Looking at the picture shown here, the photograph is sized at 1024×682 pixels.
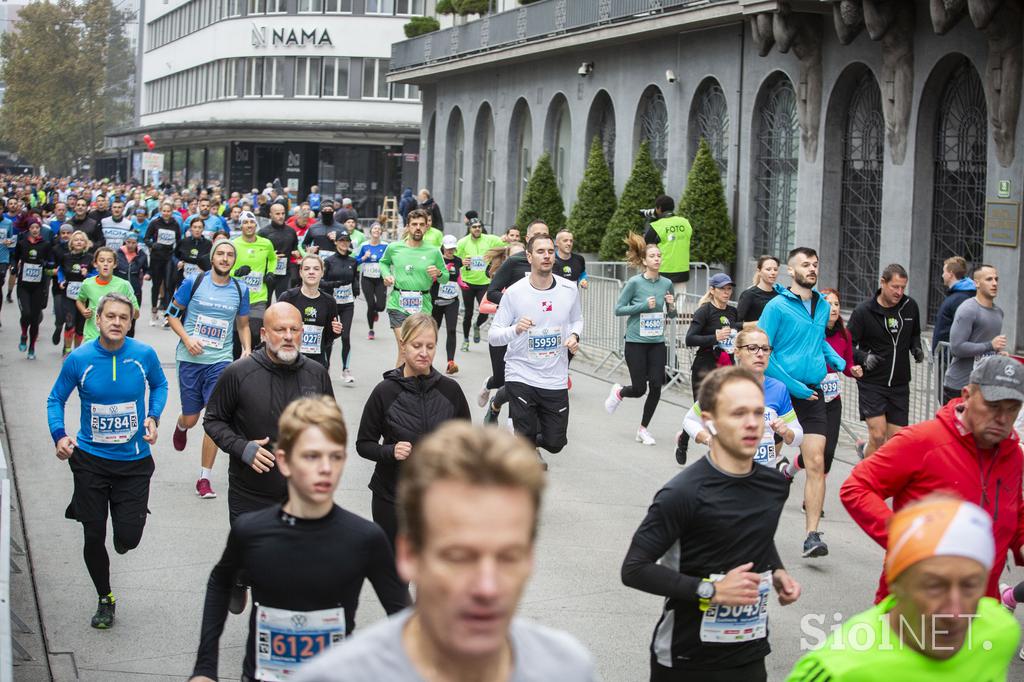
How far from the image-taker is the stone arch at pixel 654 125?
106ft

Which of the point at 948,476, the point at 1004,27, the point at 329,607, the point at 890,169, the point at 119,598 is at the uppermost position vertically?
the point at 1004,27

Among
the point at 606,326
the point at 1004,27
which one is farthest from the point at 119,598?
the point at 1004,27

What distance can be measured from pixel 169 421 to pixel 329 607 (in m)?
11.0

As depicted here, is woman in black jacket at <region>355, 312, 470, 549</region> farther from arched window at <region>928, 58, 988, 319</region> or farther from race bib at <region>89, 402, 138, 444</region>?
arched window at <region>928, 58, 988, 319</region>

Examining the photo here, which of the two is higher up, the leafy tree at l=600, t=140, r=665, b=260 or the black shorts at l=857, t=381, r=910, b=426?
the leafy tree at l=600, t=140, r=665, b=260

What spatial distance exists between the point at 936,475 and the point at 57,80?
11281 cm

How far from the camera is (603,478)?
41.8 feet

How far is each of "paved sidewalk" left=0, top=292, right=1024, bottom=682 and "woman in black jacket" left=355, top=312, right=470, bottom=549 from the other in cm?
118

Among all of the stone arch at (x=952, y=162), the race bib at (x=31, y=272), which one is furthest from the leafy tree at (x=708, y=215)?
the race bib at (x=31, y=272)

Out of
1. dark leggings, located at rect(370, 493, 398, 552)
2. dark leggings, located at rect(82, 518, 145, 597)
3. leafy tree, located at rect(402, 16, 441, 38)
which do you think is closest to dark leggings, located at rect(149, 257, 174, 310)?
dark leggings, located at rect(82, 518, 145, 597)

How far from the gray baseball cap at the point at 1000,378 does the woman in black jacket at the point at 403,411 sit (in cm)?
287

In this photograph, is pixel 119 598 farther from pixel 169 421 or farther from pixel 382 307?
pixel 382 307

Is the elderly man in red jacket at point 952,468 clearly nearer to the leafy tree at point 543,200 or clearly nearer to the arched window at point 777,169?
the arched window at point 777,169

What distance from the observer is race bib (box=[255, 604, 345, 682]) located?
485 cm
